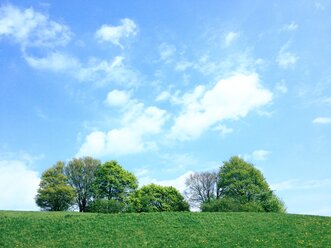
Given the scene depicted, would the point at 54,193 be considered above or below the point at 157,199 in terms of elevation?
above

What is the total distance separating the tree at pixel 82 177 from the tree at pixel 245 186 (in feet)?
91.1

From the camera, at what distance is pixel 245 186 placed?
Result: 74.5 m

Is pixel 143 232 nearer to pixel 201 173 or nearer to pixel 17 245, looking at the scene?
pixel 17 245

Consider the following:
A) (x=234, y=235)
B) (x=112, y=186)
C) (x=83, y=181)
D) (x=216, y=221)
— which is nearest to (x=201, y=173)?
(x=112, y=186)

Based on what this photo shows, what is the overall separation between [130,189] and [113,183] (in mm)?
3902

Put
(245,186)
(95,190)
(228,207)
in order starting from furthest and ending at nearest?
(95,190)
(245,186)
(228,207)

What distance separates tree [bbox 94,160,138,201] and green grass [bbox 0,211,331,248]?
36.8m

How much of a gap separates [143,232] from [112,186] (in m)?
46.0

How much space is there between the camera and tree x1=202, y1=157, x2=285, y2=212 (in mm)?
72688

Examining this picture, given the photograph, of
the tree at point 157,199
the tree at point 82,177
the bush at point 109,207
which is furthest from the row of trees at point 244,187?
the tree at point 82,177

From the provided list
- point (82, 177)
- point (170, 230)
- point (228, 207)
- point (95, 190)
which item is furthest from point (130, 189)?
point (170, 230)

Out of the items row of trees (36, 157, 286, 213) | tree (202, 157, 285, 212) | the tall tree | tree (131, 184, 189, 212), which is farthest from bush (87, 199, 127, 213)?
the tall tree

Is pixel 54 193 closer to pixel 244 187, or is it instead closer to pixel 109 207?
pixel 109 207

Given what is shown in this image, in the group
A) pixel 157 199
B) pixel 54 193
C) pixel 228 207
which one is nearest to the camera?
pixel 228 207
